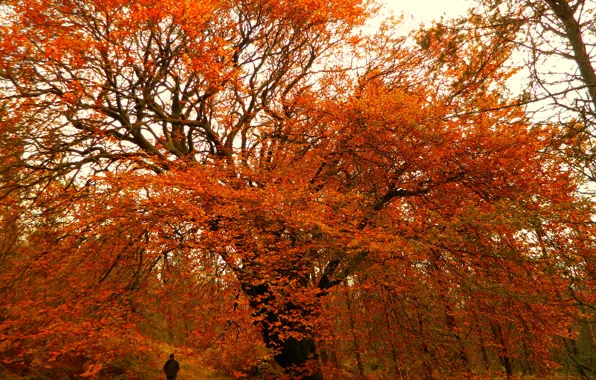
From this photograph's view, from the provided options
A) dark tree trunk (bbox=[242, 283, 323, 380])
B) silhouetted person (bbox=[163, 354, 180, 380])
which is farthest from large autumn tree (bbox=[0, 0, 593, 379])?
silhouetted person (bbox=[163, 354, 180, 380])

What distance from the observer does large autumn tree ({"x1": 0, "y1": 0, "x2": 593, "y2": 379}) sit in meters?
6.80

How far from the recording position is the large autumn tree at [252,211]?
6.80 m

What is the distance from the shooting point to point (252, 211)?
24.4 feet

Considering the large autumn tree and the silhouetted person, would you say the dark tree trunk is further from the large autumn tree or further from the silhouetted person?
the silhouetted person

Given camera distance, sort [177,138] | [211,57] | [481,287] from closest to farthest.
Result: 1. [481,287]
2. [211,57]
3. [177,138]

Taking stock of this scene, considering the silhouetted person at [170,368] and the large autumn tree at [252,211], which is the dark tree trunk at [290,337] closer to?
the large autumn tree at [252,211]

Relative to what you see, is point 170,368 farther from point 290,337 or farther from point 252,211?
point 252,211

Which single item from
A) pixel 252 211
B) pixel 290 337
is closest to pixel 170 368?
pixel 290 337

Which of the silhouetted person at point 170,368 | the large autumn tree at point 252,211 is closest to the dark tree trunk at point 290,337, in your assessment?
the large autumn tree at point 252,211

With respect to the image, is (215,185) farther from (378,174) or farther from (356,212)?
(378,174)

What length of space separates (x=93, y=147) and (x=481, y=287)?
904cm

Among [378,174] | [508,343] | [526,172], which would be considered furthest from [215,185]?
[508,343]

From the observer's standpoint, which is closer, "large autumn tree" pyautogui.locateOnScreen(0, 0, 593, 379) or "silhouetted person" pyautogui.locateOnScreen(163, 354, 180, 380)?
"large autumn tree" pyautogui.locateOnScreen(0, 0, 593, 379)

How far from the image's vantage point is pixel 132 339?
277 inches
